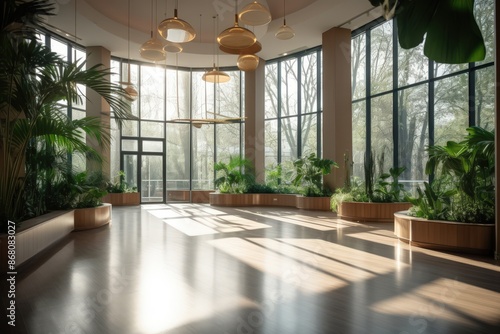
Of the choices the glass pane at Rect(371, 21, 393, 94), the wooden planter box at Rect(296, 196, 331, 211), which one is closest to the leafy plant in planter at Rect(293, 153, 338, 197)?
the wooden planter box at Rect(296, 196, 331, 211)

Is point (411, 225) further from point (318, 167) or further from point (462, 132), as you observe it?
point (318, 167)

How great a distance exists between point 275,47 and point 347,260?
10.5 metres

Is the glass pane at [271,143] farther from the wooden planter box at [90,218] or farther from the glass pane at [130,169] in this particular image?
the wooden planter box at [90,218]

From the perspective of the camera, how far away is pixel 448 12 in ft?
4.11

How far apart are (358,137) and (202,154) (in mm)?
7151

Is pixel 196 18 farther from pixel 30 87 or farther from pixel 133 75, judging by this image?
pixel 30 87

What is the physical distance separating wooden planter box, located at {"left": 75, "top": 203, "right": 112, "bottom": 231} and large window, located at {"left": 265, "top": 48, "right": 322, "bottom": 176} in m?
8.17

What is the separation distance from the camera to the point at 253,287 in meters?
3.70

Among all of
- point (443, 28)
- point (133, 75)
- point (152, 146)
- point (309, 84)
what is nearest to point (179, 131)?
point (152, 146)

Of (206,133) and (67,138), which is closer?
(67,138)

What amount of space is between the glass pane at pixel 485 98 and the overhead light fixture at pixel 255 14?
5234mm

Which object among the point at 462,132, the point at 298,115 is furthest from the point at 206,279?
the point at 298,115

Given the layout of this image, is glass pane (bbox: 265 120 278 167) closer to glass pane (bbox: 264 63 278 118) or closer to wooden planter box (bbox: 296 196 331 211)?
glass pane (bbox: 264 63 278 118)

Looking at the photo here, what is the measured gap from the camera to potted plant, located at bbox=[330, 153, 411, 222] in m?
8.93
